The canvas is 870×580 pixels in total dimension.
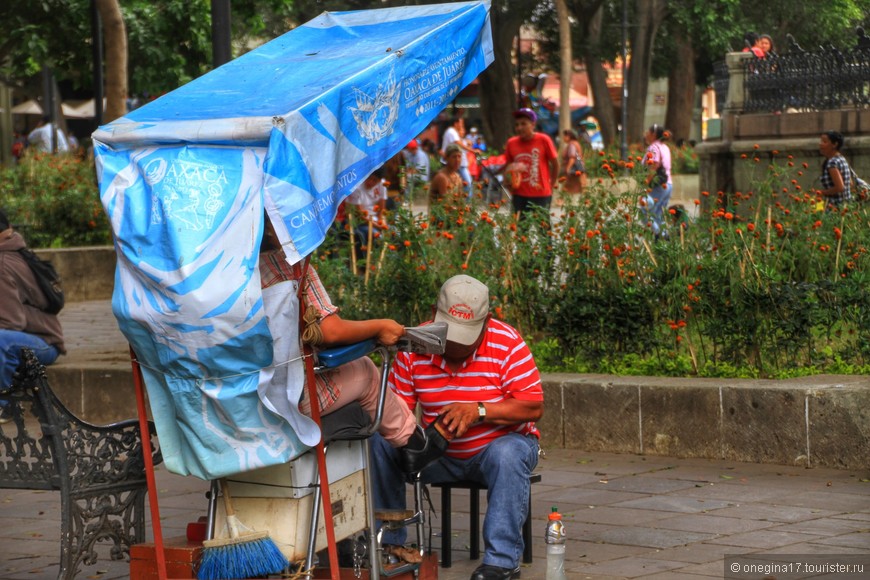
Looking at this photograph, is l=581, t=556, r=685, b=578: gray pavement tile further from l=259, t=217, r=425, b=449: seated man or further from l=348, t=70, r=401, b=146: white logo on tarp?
l=348, t=70, r=401, b=146: white logo on tarp

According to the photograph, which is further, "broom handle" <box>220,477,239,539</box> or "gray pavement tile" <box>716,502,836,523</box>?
"gray pavement tile" <box>716,502,836,523</box>

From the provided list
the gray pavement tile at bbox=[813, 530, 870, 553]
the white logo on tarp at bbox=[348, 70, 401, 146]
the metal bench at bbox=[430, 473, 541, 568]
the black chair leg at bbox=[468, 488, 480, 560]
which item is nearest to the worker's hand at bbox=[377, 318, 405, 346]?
the white logo on tarp at bbox=[348, 70, 401, 146]

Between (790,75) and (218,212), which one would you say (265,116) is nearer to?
(218,212)

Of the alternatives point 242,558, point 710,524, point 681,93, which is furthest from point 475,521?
point 681,93

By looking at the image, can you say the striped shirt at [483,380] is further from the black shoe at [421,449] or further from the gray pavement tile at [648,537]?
the gray pavement tile at [648,537]

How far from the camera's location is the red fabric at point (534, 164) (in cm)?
1365

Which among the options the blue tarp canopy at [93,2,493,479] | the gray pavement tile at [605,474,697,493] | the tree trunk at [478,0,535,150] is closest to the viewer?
the blue tarp canopy at [93,2,493,479]

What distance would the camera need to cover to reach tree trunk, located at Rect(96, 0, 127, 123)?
1270 centimetres

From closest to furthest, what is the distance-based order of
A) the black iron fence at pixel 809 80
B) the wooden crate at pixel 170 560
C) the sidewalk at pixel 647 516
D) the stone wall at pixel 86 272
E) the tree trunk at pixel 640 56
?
1. the wooden crate at pixel 170 560
2. the sidewalk at pixel 647 516
3. the stone wall at pixel 86 272
4. the black iron fence at pixel 809 80
5. the tree trunk at pixel 640 56

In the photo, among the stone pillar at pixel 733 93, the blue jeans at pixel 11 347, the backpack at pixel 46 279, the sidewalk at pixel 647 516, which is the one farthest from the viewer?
the stone pillar at pixel 733 93

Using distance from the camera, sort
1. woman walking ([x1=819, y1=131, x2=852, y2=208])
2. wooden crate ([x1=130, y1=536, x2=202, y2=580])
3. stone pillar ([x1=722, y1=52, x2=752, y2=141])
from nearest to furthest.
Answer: wooden crate ([x1=130, y1=536, x2=202, y2=580])
woman walking ([x1=819, y1=131, x2=852, y2=208])
stone pillar ([x1=722, y1=52, x2=752, y2=141])

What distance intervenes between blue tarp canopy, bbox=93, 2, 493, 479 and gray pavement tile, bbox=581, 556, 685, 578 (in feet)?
5.20

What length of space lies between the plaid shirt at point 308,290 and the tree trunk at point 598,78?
32142mm


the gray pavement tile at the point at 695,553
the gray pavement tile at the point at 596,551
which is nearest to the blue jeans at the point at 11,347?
the gray pavement tile at the point at 596,551
